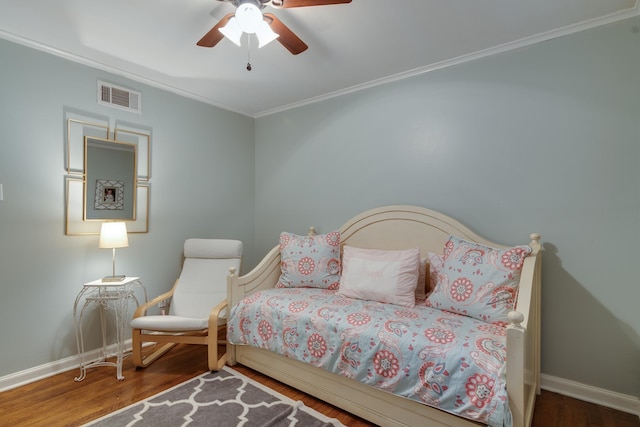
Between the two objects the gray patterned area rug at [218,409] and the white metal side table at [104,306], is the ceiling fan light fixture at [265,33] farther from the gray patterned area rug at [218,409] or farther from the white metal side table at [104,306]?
the gray patterned area rug at [218,409]

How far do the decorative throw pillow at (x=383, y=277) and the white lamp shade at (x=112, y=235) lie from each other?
1726 mm

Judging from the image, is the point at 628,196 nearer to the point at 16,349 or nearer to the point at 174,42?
the point at 174,42

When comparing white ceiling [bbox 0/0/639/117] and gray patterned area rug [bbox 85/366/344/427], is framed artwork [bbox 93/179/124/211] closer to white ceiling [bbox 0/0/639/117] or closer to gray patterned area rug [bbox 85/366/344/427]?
white ceiling [bbox 0/0/639/117]

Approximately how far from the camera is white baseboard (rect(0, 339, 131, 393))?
89.0 inches

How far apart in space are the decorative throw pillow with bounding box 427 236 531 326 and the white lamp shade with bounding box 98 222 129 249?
7.61 feet

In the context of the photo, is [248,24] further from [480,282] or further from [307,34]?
[480,282]

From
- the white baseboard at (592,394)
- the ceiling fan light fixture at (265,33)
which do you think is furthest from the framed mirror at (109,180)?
the white baseboard at (592,394)

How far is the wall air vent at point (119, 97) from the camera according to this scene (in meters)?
2.73

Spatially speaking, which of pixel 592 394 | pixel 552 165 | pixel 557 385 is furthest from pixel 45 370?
pixel 552 165

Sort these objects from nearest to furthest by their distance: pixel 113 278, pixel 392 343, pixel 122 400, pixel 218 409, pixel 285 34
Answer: pixel 392 343, pixel 285 34, pixel 218 409, pixel 122 400, pixel 113 278

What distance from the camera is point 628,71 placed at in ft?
6.65

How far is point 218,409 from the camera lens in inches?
78.5

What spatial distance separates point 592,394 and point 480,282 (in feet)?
3.44

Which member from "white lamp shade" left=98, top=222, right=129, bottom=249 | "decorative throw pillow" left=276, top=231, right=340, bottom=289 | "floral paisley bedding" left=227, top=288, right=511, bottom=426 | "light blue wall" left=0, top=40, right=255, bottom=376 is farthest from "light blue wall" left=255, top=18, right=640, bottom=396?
"white lamp shade" left=98, top=222, right=129, bottom=249
